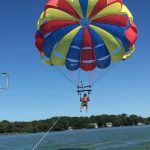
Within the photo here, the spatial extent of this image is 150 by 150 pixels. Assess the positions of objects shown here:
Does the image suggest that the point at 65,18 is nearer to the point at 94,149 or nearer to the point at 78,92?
the point at 78,92

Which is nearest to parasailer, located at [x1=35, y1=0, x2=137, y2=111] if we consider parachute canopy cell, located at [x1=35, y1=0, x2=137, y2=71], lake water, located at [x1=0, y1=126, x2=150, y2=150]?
parachute canopy cell, located at [x1=35, y1=0, x2=137, y2=71]

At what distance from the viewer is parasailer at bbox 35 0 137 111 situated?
2272 cm

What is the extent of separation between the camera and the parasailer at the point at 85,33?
22.7 m

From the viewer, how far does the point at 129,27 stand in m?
23.0

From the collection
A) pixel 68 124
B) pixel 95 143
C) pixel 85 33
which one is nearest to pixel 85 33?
pixel 85 33

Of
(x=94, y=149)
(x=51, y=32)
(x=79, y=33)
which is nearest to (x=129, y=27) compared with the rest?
(x=79, y=33)

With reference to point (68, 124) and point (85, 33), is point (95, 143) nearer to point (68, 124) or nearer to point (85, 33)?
point (85, 33)

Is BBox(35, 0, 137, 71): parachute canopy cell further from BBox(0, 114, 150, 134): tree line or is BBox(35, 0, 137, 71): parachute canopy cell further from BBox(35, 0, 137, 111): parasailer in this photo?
BBox(0, 114, 150, 134): tree line

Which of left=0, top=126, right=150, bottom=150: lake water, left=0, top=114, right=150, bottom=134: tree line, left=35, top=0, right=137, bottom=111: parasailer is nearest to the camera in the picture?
left=35, top=0, right=137, bottom=111: parasailer

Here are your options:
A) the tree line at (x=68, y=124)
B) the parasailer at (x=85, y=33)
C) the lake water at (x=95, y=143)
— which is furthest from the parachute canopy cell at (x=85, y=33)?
the tree line at (x=68, y=124)

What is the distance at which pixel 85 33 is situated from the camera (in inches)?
935

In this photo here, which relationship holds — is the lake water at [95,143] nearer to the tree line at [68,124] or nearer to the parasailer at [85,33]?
the parasailer at [85,33]

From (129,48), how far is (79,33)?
297 cm

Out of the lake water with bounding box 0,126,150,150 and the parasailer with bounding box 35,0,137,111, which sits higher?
the parasailer with bounding box 35,0,137,111
